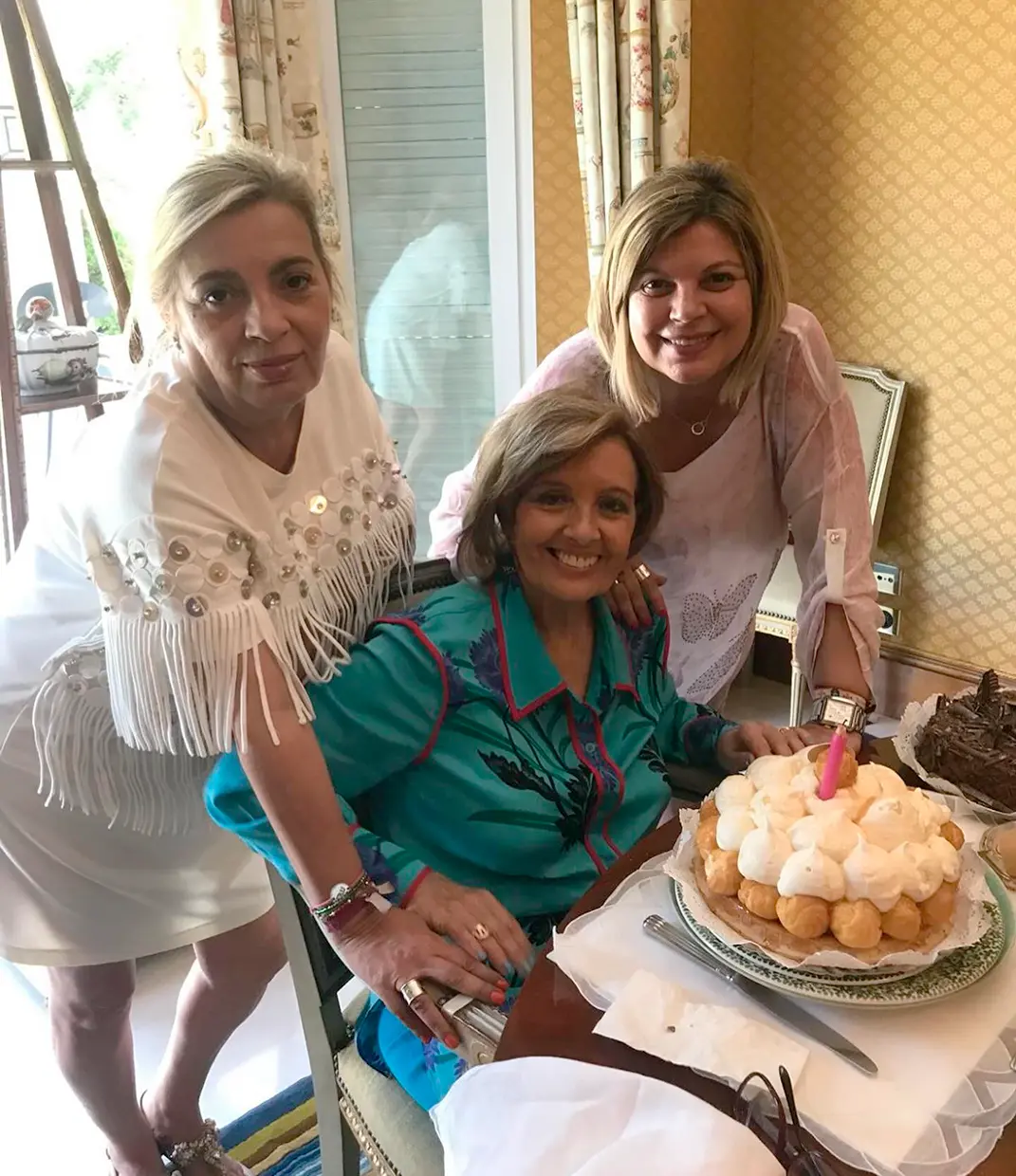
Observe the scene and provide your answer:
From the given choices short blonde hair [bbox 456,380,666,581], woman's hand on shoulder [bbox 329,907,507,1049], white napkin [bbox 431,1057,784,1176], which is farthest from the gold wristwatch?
white napkin [bbox 431,1057,784,1176]

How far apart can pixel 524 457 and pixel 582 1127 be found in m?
0.73

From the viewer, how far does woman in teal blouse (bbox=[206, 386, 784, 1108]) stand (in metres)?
1.18

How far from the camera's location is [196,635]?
43.6 inches

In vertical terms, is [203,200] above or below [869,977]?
above

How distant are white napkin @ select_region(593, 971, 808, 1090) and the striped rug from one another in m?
1.08

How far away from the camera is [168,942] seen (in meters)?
1.54

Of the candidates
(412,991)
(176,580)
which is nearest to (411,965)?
(412,991)

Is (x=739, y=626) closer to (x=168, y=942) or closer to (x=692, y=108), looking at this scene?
(x=168, y=942)

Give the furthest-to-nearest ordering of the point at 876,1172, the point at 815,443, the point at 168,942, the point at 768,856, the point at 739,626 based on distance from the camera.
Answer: the point at 739,626 < the point at 815,443 < the point at 168,942 < the point at 768,856 < the point at 876,1172

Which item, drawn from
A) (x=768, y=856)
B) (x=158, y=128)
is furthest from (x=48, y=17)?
(x=768, y=856)

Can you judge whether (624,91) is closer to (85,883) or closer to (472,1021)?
(85,883)

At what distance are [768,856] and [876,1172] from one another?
247 millimetres

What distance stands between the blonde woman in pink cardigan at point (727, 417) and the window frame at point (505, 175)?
44.1 inches

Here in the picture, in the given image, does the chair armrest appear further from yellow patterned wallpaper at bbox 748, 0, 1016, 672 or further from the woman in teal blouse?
yellow patterned wallpaper at bbox 748, 0, 1016, 672
